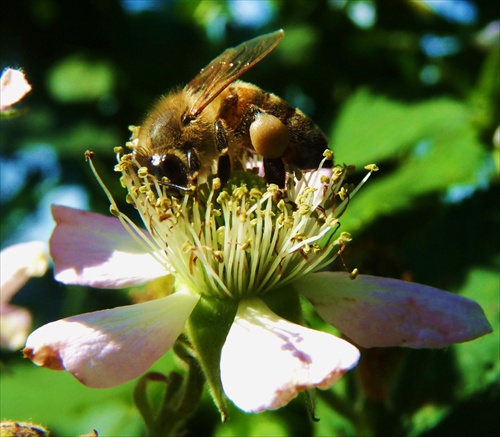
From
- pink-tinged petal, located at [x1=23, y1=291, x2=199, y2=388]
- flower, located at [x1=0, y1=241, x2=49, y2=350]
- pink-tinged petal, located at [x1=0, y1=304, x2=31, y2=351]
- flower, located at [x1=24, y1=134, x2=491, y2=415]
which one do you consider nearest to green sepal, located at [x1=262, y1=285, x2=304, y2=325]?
flower, located at [x1=24, y1=134, x2=491, y2=415]

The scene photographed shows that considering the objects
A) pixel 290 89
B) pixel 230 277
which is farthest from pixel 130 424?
pixel 290 89

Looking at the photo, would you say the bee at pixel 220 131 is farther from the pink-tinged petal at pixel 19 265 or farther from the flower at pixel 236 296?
the pink-tinged petal at pixel 19 265

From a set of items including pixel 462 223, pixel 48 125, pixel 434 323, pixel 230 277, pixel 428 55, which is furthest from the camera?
pixel 48 125

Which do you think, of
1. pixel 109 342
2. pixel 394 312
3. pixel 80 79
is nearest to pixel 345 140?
pixel 80 79

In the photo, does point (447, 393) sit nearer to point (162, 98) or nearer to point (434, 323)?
point (434, 323)

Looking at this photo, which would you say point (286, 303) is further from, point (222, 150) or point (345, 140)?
point (345, 140)
